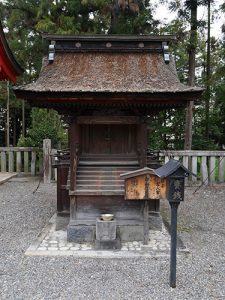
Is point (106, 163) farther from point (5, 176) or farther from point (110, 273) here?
point (5, 176)

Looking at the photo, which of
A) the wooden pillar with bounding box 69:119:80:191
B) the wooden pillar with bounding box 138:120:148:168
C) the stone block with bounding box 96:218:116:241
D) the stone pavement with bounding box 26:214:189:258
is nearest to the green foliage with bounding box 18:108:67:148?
the wooden pillar with bounding box 69:119:80:191

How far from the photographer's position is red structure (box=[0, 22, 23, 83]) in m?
6.94

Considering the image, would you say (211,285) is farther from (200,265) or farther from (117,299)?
(117,299)

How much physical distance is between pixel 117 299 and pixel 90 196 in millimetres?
2223

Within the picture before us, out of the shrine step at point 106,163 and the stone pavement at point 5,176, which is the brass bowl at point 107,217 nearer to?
the shrine step at point 106,163

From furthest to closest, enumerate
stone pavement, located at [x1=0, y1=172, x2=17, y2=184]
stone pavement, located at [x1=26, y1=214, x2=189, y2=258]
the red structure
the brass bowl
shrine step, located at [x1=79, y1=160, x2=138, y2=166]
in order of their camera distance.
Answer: stone pavement, located at [x1=0, y1=172, x2=17, y2=184]
the red structure
shrine step, located at [x1=79, y1=160, x2=138, y2=166]
the brass bowl
stone pavement, located at [x1=26, y1=214, x2=189, y2=258]

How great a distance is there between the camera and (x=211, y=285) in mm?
3670

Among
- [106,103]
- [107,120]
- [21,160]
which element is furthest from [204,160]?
[21,160]

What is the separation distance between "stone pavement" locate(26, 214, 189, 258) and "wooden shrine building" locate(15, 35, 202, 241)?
0.76 ft

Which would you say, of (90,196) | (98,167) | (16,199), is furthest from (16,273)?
(16,199)

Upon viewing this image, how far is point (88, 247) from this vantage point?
4852 millimetres

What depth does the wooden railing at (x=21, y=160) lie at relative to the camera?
1116 centimetres

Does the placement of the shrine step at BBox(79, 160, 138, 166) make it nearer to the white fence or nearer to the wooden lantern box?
the wooden lantern box

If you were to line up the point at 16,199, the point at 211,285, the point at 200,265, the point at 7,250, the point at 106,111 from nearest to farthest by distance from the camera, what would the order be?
the point at 211,285 → the point at 200,265 → the point at 7,250 → the point at 106,111 → the point at 16,199
